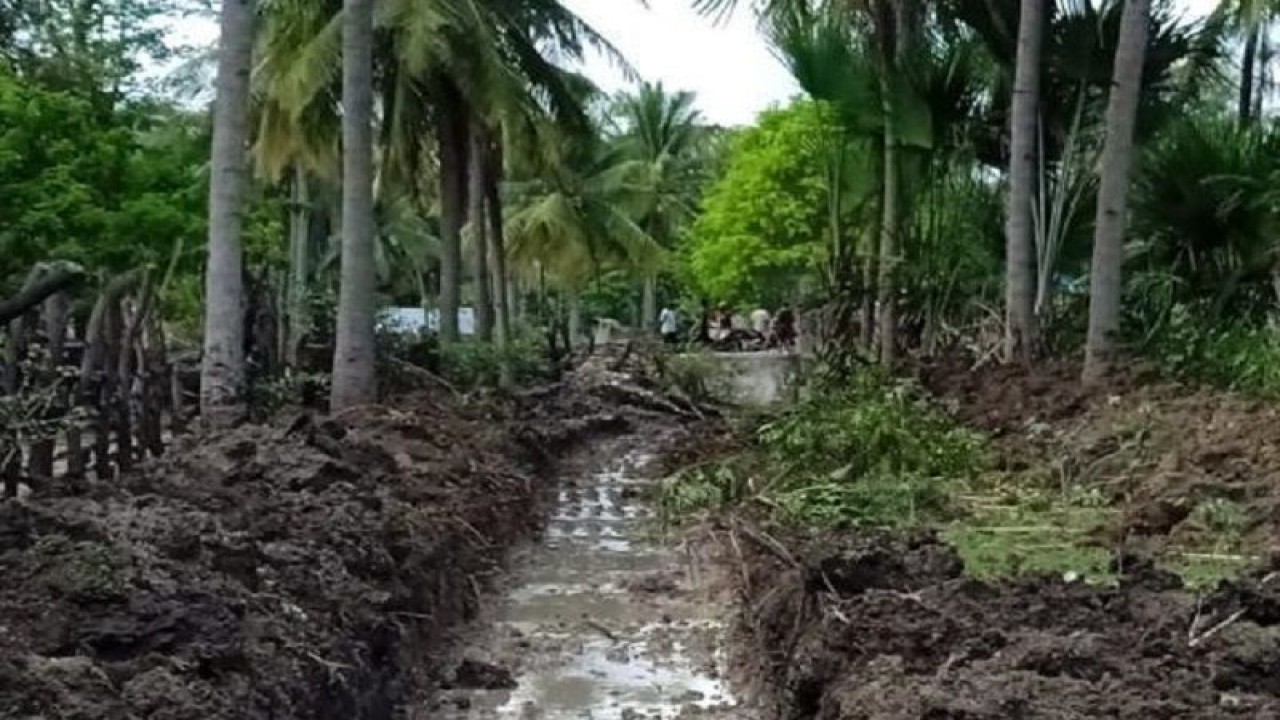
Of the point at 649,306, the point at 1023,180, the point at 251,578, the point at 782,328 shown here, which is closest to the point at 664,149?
the point at 649,306

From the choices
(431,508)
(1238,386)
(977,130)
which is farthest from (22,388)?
(977,130)

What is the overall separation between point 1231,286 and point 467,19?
969 cm

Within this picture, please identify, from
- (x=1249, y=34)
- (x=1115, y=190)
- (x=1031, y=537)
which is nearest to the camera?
(x=1031, y=537)

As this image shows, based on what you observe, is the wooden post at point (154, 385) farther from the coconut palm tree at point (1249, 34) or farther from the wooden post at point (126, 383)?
the coconut palm tree at point (1249, 34)

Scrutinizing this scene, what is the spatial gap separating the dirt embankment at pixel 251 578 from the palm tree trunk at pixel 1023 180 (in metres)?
5.02

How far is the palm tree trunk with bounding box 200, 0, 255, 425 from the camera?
10.4 metres

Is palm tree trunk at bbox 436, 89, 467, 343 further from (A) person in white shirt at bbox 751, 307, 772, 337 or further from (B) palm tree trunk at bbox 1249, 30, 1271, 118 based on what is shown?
(A) person in white shirt at bbox 751, 307, 772, 337

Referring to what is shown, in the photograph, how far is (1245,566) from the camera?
682cm

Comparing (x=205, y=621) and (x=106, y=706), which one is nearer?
(x=106, y=706)

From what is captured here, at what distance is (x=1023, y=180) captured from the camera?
14.1 m

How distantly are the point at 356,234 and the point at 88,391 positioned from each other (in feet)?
13.0

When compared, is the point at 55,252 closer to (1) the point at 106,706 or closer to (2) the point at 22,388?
(2) the point at 22,388

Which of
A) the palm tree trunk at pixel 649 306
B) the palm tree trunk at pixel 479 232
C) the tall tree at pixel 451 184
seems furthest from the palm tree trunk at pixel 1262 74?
the palm tree trunk at pixel 649 306

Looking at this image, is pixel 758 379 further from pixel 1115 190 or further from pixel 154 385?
pixel 154 385
